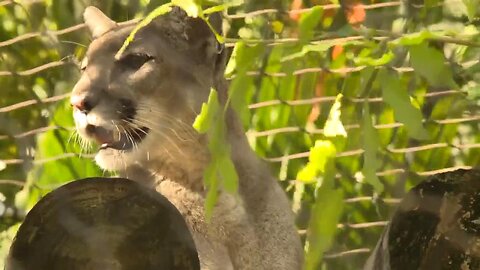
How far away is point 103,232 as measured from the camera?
82cm

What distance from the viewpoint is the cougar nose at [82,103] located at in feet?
2.95

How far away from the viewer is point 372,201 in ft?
3.55

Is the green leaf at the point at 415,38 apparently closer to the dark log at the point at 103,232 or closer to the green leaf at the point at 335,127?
the green leaf at the point at 335,127

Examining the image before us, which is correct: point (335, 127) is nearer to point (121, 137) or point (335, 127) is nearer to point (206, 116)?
point (206, 116)

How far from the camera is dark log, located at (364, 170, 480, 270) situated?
805mm

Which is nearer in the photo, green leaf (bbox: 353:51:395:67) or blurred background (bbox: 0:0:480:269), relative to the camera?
green leaf (bbox: 353:51:395:67)

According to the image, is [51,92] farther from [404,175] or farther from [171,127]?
[404,175]

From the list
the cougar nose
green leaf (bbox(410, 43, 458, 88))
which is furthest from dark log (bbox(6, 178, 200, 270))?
green leaf (bbox(410, 43, 458, 88))

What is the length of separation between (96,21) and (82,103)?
0.15m

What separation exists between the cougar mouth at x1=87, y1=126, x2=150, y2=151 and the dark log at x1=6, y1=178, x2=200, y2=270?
0.13 meters

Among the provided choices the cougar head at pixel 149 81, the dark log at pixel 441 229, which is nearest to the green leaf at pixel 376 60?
the dark log at pixel 441 229

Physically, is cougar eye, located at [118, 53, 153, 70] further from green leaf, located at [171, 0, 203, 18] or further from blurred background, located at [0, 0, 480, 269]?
green leaf, located at [171, 0, 203, 18]

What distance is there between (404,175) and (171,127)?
30 cm

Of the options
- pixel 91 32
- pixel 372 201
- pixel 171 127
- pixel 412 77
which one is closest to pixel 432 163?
pixel 372 201
